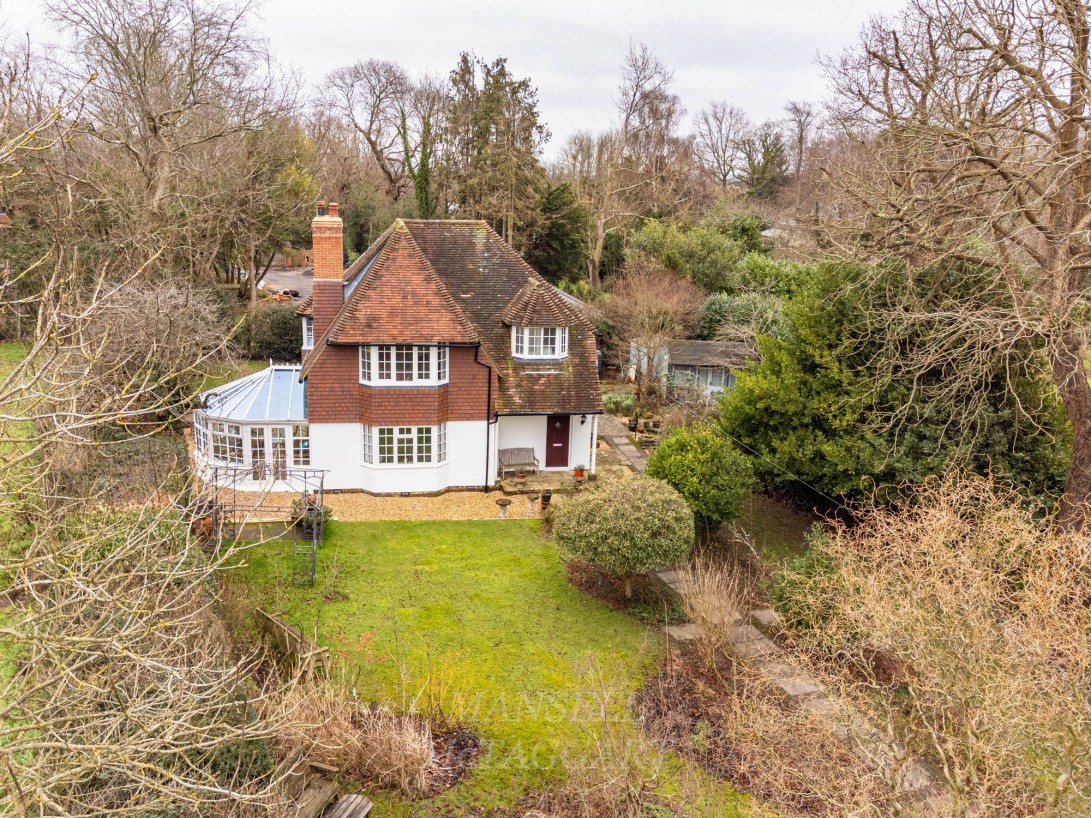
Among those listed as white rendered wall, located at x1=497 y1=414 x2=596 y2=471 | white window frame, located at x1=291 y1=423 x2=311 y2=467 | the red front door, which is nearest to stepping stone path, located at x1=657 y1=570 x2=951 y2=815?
white rendered wall, located at x1=497 y1=414 x2=596 y2=471

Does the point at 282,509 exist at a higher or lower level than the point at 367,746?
higher

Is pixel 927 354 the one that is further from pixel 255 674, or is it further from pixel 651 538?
pixel 255 674

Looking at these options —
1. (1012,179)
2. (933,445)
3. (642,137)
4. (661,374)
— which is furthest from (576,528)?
(642,137)

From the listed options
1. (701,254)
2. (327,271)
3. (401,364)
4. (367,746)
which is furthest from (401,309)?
(701,254)

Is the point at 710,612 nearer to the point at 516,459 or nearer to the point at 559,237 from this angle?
the point at 516,459

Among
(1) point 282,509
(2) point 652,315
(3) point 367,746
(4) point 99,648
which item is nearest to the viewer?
(4) point 99,648

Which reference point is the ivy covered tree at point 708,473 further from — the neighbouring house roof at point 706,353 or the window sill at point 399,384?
the neighbouring house roof at point 706,353

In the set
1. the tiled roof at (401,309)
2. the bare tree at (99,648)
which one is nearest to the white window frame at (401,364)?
the tiled roof at (401,309)
